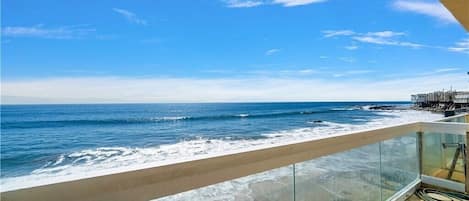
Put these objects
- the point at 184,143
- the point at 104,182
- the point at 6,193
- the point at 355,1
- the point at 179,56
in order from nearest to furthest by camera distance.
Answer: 1. the point at 6,193
2. the point at 104,182
3. the point at 355,1
4. the point at 184,143
5. the point at 179,56

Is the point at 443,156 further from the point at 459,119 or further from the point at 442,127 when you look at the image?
the point at 459,119

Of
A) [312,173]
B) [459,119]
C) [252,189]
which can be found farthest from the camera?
[459,119]

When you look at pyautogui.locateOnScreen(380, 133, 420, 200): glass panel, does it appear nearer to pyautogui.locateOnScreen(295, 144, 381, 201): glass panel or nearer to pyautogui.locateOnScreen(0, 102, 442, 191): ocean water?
pyautogui.locateOnScreen(295, 144, 381, 201): glass panel

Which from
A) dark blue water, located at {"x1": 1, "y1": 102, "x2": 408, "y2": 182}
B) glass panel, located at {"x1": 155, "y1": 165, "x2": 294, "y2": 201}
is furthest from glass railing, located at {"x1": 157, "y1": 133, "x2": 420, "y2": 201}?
dark blue water, located at {"x1": 1, "y1": 102, "x2": 408, "y2": 182}

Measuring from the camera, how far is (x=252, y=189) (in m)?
1.23

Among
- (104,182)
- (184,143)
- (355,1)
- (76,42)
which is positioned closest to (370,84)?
(184,143)

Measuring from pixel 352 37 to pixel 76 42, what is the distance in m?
16.4

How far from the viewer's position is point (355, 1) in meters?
8.03

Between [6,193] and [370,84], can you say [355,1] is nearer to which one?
[6,193]

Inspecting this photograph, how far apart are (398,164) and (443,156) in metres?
0.87

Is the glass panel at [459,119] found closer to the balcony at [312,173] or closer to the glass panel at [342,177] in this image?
the balcony at [312,173]

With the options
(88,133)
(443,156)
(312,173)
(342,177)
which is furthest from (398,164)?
(88,133)

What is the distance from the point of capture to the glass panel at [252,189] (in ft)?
3.45

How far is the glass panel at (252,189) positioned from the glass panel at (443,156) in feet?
7.08
